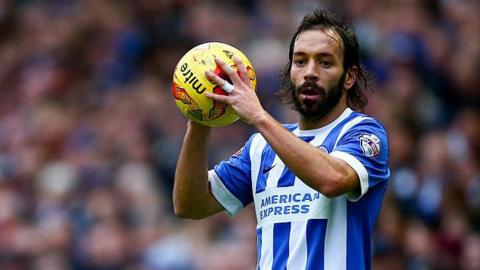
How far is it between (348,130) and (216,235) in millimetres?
5648

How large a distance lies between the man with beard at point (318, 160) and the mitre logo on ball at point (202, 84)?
0.08 metres

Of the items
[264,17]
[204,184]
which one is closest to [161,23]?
[264,17]

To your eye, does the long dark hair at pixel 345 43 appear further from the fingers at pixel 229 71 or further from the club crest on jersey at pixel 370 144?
the fingers at pixel 229 71

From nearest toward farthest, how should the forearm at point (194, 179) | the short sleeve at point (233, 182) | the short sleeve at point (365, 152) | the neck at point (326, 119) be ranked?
the short sleeve at point (365, 152) < the neck at point (326, 119) < the forearm at point (194, 179) < the short sleeve at point (233, 182)

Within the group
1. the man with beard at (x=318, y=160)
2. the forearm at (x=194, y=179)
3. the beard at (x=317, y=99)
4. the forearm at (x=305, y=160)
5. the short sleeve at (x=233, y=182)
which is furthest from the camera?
the short sleeve at (x=233, y=182)

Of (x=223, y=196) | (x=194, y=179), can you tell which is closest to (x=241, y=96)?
(x=194, y=179)

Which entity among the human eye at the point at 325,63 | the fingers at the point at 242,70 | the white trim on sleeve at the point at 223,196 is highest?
the human eye at the point at 325,63

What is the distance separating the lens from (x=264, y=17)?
567 inches

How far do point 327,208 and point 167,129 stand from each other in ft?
24.0

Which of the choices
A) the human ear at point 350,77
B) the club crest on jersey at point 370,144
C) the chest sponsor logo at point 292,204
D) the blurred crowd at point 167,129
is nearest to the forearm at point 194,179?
the chest sponsor logo at point 292,204

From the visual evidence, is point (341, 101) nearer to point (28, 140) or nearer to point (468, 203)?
point (468, 203)

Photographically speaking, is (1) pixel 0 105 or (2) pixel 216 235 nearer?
(2) pixel 216 235

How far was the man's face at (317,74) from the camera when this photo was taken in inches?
253

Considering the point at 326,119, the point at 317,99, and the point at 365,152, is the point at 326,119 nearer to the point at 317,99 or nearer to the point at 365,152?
the point at 317,99
